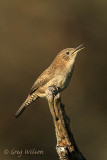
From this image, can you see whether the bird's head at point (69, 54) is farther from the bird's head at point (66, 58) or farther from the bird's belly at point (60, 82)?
the bird's belly at point (60, 82)

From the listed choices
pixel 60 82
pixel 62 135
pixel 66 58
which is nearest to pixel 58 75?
pixel 60 82

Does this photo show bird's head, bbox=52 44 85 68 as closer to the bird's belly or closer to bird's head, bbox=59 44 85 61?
bird's head, bbox=59 44 85 61

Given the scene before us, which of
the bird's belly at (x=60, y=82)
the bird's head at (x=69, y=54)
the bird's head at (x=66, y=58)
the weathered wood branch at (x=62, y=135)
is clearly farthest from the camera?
the bird's head at (x=69, y=54)

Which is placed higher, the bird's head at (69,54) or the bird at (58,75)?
the bird's head at (69,54)

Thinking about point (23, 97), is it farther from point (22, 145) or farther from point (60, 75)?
point (60, 75)

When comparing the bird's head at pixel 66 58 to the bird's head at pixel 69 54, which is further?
the bird's head at pixel 69 54

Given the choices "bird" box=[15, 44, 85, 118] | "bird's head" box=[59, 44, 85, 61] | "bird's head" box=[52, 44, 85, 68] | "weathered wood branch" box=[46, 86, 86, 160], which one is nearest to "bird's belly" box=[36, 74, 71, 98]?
"bird" box=[15, 44, 85, 118]

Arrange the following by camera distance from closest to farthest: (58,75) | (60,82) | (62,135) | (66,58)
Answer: (62,135)
(60,82)
(58,75)
(66,58)

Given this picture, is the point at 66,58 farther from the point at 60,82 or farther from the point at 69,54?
the point at 60,82

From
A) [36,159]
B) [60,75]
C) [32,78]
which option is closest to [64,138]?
[60,75]

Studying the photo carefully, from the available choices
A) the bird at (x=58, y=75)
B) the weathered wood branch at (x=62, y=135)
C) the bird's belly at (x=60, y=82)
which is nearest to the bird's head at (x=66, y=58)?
the bird at (x=58, y=75)

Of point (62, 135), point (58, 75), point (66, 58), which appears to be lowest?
point (62, 135)
